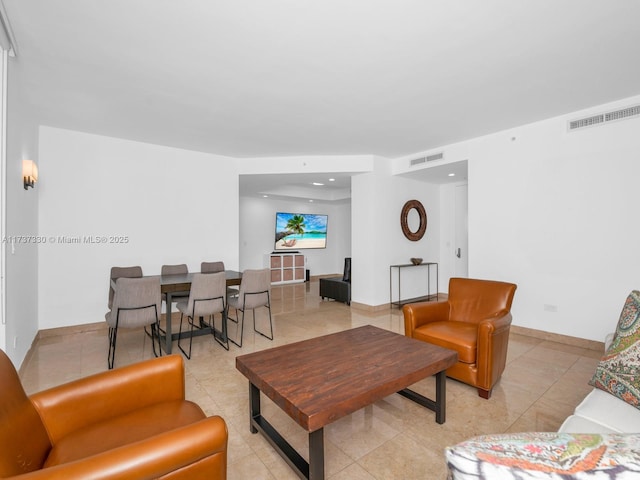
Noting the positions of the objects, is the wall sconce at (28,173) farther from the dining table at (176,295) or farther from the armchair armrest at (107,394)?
the armchair armrest at (107,394)

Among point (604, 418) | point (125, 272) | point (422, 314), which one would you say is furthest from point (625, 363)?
point (125, 272)

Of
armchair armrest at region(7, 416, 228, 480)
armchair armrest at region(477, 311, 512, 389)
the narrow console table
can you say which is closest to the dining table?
armchair armrest at region(7, 416, 228, 480)

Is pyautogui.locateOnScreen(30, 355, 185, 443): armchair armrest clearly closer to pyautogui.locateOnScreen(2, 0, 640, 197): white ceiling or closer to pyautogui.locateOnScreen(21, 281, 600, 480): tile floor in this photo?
pyautogui.locateOnScreen(21, 281, 600, 480): tile floor

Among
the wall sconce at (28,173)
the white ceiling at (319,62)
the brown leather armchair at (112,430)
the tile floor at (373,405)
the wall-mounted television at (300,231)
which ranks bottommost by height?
the tile floor at (373,405)

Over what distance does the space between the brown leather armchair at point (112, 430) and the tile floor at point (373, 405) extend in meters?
0.62

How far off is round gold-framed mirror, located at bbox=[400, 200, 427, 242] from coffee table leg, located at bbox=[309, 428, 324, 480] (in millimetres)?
4832

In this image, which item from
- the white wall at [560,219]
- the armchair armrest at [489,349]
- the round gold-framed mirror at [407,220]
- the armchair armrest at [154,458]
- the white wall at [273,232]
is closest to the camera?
the armchair armrest at [154,458]

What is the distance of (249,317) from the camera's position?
203 inches

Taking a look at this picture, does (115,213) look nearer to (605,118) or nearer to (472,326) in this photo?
(472,326)

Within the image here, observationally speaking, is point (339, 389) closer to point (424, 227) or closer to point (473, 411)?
point (473, 411)

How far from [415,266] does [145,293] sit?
476cm

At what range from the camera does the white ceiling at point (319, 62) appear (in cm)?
205

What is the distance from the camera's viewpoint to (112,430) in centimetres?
136

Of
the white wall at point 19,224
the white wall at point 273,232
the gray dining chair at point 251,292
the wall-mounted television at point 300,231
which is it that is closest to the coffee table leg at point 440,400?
the gray dining chair at point 251,292
